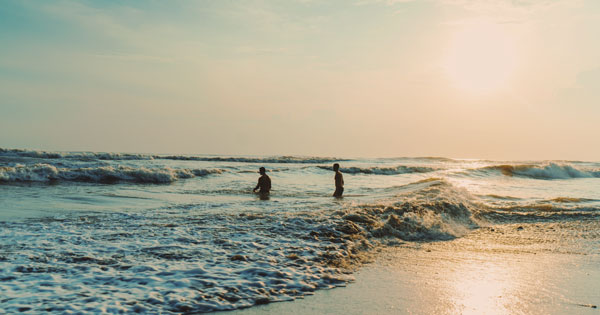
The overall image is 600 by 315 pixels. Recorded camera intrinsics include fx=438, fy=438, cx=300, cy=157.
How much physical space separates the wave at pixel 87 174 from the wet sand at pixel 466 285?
60.6ft

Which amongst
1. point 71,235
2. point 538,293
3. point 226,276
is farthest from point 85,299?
point 538,293

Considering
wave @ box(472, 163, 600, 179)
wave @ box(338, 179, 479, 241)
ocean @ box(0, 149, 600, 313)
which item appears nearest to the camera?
ocean @ box(0, 149, 600, 313)

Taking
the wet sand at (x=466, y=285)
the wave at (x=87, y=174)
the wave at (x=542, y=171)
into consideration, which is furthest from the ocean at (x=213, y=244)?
the wave at (x=542, y=171)

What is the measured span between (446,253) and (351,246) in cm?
156

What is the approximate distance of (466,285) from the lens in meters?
5.13

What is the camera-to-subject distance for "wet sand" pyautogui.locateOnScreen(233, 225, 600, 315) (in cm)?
438

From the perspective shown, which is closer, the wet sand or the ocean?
the wet sand

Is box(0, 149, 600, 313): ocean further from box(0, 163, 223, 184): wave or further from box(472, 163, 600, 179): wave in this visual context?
box(472, 163, 600, 179): wave

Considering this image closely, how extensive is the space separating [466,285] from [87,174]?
2132 centimetres

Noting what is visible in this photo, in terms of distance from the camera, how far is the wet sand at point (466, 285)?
4.38m

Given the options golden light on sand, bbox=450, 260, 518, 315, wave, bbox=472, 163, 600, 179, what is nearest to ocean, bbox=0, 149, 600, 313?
golden light on sand, bbox=450, 260, 518, 315

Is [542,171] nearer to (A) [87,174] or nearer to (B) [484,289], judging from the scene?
(A) [87,174]

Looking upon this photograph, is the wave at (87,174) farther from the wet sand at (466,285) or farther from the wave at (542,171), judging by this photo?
the wave at (542,171)

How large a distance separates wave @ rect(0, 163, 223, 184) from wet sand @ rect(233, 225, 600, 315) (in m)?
18.5
